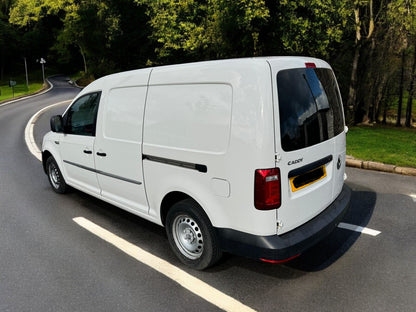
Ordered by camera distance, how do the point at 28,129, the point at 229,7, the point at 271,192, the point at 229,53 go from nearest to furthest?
the point at 271,192 → the point at 28,129 → the point at 229,7 → the point at 229,53

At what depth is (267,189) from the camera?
293 cm

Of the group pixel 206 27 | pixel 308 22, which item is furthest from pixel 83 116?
pixel 206 27

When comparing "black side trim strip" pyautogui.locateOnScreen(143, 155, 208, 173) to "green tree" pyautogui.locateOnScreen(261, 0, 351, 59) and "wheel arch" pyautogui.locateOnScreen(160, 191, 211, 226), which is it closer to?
"wheel arch" pyautogui.locateOnScreen(160, 191, 211, 226)

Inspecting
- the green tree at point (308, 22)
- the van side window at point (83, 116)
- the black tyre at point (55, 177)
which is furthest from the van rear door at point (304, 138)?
the green tree at point (308, 22)

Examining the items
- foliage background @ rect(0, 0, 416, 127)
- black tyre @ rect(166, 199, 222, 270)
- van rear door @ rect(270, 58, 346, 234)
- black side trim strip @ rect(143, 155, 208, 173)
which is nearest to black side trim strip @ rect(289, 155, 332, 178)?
van rear door @ rect(270, 58, 346, 234)

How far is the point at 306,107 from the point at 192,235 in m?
1.68

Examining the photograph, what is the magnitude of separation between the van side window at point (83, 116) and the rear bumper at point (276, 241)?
8.17 ft

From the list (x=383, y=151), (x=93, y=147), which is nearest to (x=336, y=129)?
(x=93, y=147)

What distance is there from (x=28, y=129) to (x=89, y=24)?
102 ft

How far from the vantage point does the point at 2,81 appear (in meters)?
57.1

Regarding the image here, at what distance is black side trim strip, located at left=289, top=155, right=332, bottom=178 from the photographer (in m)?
3.09

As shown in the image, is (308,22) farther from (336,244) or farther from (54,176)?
(336,244)

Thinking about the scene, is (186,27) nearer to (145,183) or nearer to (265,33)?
(265,33)

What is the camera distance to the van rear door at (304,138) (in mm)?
3004
